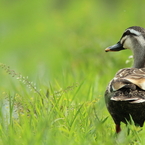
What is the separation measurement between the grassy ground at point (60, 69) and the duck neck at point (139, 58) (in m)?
0.63

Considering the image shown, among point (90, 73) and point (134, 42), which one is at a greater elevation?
point (134, 42)

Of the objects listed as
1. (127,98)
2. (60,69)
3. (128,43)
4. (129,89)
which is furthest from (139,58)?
(60,69)

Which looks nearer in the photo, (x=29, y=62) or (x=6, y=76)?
(x=6, y=76)

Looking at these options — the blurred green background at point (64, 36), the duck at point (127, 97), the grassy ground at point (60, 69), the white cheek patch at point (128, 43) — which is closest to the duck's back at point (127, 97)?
the duck at point (127, 97)

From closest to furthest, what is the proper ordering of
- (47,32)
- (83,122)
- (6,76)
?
(83,122)
(6,76)
(47,32)

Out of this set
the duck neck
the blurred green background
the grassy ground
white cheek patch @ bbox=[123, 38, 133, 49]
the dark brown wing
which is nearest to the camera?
the grassy ground

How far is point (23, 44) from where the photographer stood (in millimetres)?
14914

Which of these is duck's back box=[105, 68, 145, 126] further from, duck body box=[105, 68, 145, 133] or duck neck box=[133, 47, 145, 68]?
duck neck box=[133, 47, 145, 68]

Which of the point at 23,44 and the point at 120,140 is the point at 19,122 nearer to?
the point at 120,140

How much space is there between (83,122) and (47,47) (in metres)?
8.37

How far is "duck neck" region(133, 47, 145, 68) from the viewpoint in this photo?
7258 millimetres

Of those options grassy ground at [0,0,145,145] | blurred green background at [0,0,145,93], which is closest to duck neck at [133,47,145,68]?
grassy ground at [0,0,145,145]

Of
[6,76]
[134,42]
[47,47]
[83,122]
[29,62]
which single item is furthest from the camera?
[47,47]

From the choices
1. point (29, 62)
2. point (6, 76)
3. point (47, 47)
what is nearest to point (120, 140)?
point (6, 76)
